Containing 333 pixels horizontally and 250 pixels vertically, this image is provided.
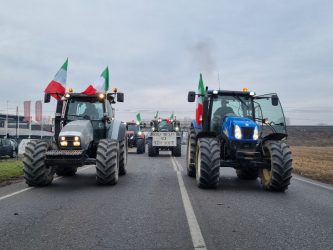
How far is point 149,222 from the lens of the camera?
615 centimetres

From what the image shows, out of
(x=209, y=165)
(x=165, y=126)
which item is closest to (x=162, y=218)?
(x=209, y=165)

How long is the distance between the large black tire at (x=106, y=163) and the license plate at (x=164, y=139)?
15419 mm

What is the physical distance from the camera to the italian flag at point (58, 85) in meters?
12.2

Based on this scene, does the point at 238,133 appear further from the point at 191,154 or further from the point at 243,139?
the point at 191,154

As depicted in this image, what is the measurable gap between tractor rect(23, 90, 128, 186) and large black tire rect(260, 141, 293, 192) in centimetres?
382

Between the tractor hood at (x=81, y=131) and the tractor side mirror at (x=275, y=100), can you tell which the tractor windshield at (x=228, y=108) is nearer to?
the tractor side mirror at (x=275, y=100)

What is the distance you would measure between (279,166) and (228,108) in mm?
2748

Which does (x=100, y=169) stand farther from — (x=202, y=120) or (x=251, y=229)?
(x=251, y=229)

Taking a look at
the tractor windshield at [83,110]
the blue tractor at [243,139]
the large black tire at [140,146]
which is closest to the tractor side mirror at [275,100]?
the blue tractor at [243,139]

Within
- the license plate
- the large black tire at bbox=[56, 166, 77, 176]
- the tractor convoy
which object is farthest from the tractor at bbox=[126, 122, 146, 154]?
the large black tire at bbox=[56, 166, 77, 176]

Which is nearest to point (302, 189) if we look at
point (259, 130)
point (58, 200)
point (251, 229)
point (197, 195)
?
point (259, 130)

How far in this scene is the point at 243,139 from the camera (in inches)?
400

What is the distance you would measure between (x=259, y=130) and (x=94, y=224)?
623 cm

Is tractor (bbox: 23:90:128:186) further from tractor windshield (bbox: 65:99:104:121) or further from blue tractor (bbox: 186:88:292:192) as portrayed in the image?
blue tractor (bbox: 186:88:292:192)
